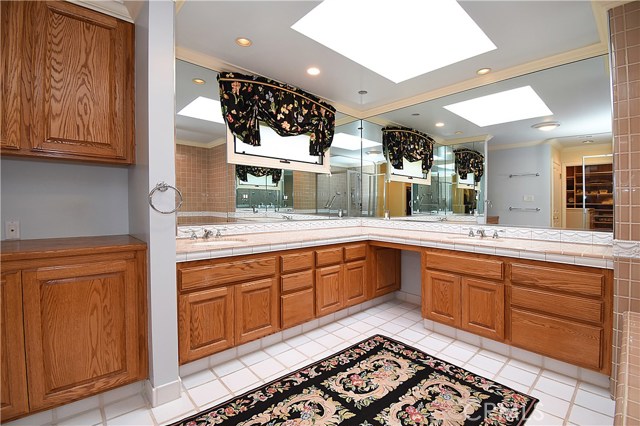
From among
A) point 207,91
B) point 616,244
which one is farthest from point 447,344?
point 207,91

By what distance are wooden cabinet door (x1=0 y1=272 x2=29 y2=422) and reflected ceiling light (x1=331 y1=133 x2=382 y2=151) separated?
119 inches

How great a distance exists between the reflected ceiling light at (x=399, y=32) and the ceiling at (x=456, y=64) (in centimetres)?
6

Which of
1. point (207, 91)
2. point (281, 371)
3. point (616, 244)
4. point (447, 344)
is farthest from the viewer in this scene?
point (207, 91)

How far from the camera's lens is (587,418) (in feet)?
5.10

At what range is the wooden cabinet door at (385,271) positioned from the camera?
321 cm

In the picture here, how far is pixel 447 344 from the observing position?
241 centimetres

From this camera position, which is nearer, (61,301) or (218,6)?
(61,301)

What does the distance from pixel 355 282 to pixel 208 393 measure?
5.39 ft

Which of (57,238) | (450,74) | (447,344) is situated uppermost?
(450,74)

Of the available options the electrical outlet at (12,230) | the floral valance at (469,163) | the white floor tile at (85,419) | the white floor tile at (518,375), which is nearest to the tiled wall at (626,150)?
the white floor tile at (518,375)

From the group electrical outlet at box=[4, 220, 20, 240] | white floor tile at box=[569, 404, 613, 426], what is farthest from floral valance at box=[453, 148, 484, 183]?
electrical outlet at box=[4, 220, 20, 240]

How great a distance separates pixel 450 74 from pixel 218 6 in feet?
6.73

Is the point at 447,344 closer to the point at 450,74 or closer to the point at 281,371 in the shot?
the point at 281,371

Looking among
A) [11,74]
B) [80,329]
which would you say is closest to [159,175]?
[11,74]
